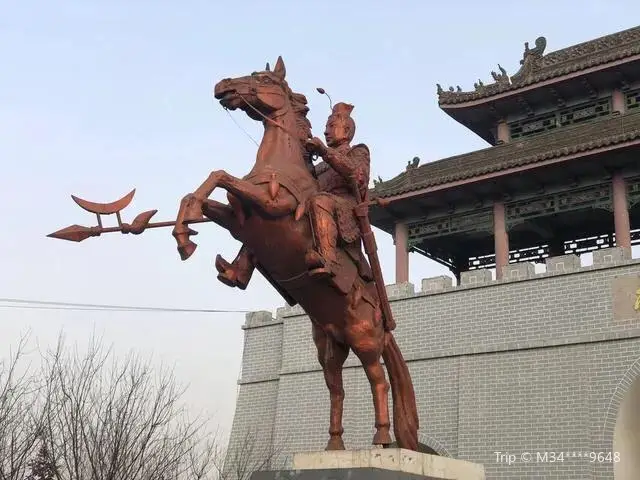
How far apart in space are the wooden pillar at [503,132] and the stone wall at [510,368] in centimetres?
501

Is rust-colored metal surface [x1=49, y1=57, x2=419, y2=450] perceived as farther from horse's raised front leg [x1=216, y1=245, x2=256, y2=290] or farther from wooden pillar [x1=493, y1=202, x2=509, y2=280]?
wooden pillar [x1=493, y1=202, x2=509, y2=280]

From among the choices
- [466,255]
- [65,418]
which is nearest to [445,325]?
[466,255]

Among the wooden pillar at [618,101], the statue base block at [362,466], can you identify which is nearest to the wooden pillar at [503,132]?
the wooden pillar at [618,101]

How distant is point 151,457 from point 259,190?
8.98m

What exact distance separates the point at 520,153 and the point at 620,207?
8.54 feet

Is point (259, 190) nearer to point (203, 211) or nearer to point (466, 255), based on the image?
point (203, 211)

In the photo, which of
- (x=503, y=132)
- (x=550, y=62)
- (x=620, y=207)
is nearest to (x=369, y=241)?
(x=620, y=207)

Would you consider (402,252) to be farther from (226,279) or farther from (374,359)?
(226,279)

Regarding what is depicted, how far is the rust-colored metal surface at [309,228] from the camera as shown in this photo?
19.6ft

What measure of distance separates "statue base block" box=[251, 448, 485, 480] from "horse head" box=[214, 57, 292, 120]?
2698 millimetres

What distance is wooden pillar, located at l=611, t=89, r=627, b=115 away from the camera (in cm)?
1877

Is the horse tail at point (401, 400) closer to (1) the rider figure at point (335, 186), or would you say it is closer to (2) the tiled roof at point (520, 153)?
(1) the rider figure at point (335, 186)

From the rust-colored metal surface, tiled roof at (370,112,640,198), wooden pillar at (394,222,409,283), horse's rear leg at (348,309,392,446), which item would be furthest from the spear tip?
wooden pillar at (394,222,409,283)

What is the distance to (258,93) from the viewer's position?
21.3 ft
